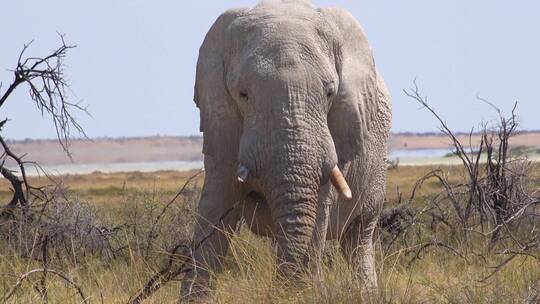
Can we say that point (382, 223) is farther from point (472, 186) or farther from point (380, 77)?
point (380, 77)

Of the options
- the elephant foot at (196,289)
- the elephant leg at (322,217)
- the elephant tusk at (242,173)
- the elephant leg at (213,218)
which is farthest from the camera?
the elephant leg at (213,218)

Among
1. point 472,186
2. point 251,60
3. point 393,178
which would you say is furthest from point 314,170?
point 393,178

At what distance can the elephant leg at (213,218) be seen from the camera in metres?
7.64

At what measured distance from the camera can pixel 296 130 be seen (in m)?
7.09

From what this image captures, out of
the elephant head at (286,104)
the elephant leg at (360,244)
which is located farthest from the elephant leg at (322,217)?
the elephant leg at (360,244)

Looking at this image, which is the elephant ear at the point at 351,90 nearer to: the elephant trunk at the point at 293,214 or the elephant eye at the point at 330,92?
the elephant eye at the point at 330,92

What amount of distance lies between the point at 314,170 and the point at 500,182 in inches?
186

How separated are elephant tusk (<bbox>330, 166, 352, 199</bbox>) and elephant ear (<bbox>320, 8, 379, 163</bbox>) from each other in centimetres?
→ 43

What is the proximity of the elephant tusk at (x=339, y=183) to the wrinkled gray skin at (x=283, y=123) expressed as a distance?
55mm

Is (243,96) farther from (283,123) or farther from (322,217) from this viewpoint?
(322,217)

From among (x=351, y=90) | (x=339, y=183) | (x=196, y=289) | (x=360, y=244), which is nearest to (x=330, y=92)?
(x=351, y=90)

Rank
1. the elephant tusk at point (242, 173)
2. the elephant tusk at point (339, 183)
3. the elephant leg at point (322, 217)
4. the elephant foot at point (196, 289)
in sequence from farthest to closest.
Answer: the elephant leg at point (322, 217)
the elephant foot at point (196, 289)
the elephant tusk at point (339, 183)
the elephant tusk at point (242, 173)

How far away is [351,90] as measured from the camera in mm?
7820

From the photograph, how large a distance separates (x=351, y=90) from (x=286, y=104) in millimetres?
816
